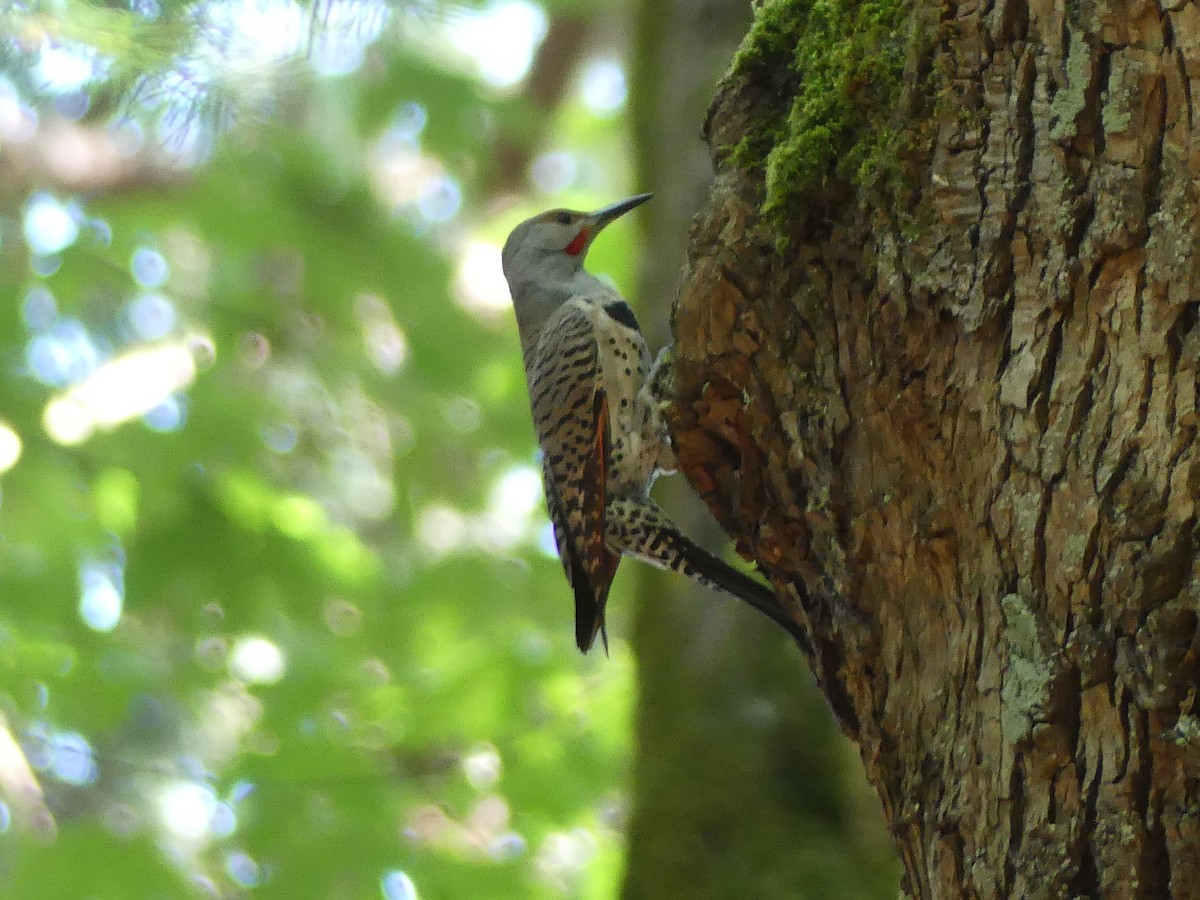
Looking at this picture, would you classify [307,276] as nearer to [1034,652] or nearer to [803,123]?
[803,123]

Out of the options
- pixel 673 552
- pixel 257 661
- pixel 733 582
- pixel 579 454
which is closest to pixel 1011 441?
pixel 733 582

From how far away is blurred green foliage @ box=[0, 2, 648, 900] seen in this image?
511 centimetres

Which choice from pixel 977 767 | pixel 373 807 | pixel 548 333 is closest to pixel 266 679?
pixel 373 807

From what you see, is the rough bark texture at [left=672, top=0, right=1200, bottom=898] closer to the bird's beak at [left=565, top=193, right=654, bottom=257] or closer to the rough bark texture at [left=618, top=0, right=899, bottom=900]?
the rough bark texture at [left=618, top=0, right=899, bottom=900]

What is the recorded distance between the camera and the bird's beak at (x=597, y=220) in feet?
14.5

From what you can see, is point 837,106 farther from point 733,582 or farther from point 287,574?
point 287,574

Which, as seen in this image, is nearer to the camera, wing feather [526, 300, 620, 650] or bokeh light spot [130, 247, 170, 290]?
wing feather [526, 300, 620, 650]

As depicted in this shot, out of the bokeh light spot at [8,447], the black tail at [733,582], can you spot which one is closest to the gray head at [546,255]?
the black tail at [733,582]

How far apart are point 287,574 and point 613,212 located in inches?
97.1

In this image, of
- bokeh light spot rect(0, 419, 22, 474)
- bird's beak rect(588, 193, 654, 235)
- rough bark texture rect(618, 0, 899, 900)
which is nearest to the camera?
rough bark texture rect(618, 0, 899, 900)

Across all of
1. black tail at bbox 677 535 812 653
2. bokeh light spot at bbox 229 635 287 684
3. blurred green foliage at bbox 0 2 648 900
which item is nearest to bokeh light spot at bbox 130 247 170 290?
blurred green foliage at bbox 0 2 648 900

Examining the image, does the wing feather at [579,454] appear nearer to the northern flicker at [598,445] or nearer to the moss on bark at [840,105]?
the northern flicker at [598,445]

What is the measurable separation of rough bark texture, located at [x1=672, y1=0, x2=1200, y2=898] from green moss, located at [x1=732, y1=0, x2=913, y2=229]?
0.05 meters

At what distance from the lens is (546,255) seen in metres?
4.82
